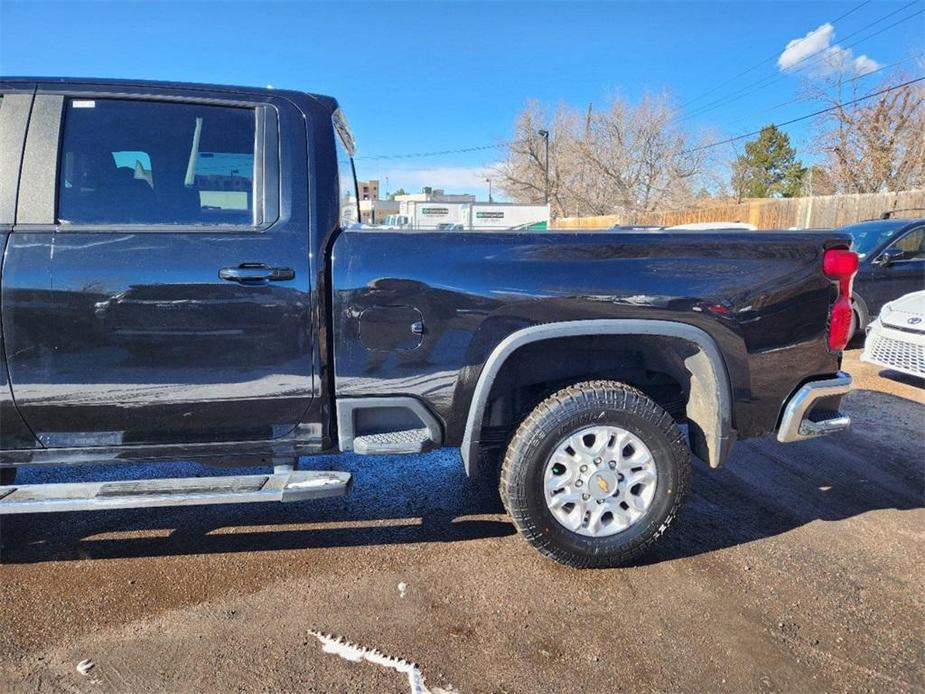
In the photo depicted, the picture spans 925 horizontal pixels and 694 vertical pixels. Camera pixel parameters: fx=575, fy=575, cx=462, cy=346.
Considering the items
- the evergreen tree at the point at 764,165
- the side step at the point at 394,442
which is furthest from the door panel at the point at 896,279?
the evergreen tree at the point at 764,165

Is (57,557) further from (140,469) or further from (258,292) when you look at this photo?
(258,292)

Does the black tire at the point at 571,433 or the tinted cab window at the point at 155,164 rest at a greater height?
the tinted cab window at the point at 155,164

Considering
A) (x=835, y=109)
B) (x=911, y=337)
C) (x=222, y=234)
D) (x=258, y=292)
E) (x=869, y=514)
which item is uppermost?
(x=835, y=109)

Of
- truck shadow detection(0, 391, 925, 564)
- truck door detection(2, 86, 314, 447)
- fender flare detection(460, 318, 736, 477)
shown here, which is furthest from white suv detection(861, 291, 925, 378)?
truck door detection(2, 86, 314, 447)

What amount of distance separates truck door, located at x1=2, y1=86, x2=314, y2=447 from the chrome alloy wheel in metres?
1.24

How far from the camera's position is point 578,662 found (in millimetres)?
2207

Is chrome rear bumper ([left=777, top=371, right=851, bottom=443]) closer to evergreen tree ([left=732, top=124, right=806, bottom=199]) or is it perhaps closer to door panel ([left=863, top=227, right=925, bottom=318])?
door panel ([left=863, top=227, right=925, bottom=318])

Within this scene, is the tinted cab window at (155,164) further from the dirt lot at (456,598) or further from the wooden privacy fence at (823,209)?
the wooden privacy fence at (823,209)

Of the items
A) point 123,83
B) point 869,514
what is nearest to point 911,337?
point 869,514

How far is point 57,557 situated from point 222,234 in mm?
1864

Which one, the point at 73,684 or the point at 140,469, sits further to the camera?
the point at 140,469

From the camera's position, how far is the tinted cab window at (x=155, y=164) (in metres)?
2.50

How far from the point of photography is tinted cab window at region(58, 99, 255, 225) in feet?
8.21

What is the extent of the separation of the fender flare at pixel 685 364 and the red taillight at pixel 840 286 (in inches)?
24.5
